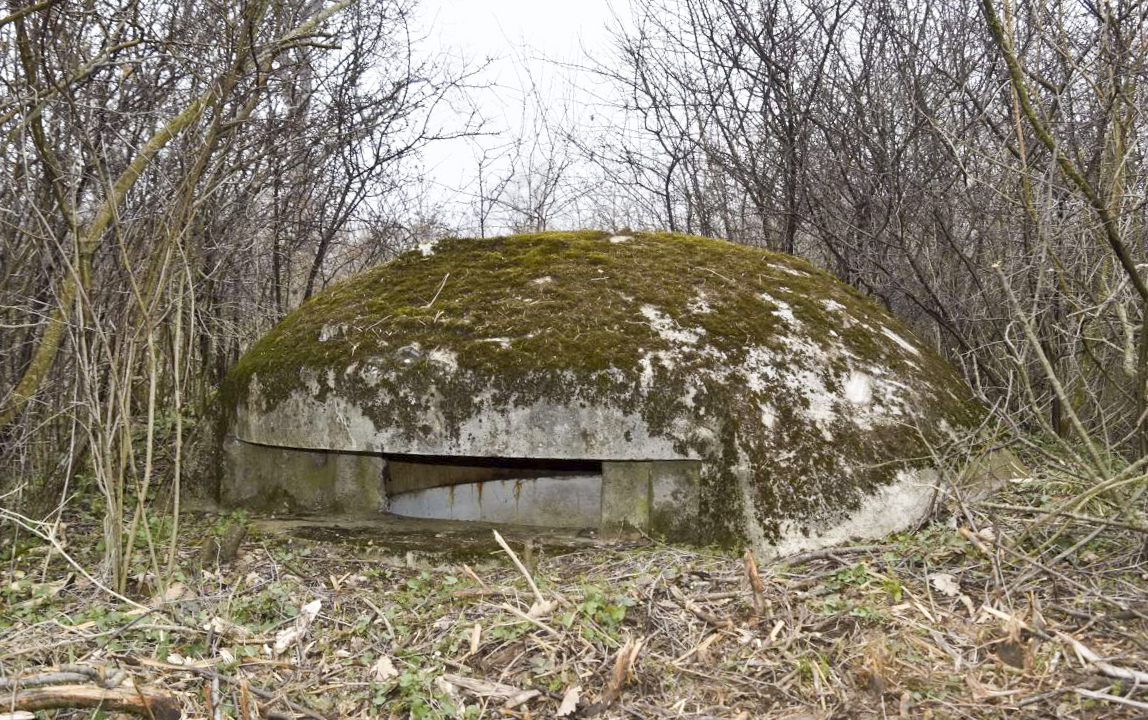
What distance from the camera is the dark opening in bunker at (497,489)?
433cm

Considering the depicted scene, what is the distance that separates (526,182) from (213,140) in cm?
680

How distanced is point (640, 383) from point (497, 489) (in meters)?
1.22

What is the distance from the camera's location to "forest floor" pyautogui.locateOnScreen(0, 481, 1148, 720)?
2490 millimetres

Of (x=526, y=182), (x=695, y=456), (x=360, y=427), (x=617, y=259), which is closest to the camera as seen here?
(x=695, y=456)

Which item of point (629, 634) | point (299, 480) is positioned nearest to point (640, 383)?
point (629, 634)

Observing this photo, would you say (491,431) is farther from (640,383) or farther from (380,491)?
(380,491)

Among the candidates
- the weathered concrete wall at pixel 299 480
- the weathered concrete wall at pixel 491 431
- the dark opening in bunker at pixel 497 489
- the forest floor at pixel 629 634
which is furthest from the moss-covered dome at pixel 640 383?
the dark opening in bunker at pixel 497 489

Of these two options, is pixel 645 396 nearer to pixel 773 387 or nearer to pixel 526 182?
pixel 773 387

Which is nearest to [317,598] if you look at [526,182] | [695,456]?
[695,456]

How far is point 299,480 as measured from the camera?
14.4ft

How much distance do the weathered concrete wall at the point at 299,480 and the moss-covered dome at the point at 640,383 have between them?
0.75ft

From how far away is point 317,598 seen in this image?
3.31 metres

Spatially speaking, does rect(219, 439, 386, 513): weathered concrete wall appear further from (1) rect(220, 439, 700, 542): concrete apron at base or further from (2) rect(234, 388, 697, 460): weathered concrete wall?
(2) rect(234, 388, 697, 460): weathered concrete wall

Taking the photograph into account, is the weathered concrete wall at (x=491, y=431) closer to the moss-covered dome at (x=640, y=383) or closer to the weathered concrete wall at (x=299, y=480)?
the moss-covered dome at (x=640, y=383)
